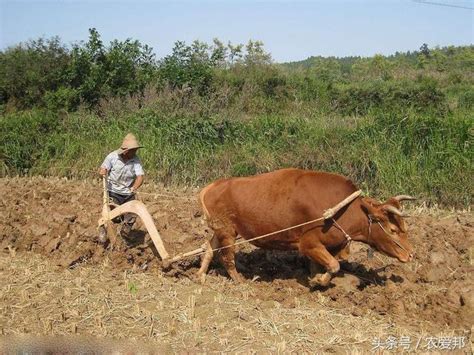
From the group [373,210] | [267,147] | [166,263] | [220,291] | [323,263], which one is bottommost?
[220,291]

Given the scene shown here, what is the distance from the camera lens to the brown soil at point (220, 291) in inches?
233

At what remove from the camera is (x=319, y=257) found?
6949 millimetres

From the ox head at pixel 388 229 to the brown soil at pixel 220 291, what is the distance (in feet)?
1.46

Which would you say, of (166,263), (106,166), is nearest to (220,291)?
(166,263)

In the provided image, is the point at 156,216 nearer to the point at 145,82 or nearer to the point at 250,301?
the point at 250,301

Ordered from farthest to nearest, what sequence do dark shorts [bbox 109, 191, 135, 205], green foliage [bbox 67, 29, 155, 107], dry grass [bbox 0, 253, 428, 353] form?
green foliage [bbox 67, 29, 155, 107], dark shorts [bbox 109, 191, 135, 205], dry grass [bbox 0, 253, 428, 353]

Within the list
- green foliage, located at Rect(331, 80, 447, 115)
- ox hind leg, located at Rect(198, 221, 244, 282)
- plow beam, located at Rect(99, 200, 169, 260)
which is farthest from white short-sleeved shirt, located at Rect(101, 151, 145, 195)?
green foliage, located at Rect(331, 80, 447, 115)

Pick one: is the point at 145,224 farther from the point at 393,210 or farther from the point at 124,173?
the point at 393,210

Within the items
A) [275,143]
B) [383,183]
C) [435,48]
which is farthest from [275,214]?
[435,48]

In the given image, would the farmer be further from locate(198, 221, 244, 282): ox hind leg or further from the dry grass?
locate(198, 221, 244, 282): ox hind leg

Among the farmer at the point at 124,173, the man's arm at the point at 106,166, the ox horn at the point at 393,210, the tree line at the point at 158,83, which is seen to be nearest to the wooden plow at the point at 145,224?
the man's arm at the point at 106,166

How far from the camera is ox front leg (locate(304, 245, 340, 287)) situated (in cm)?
684

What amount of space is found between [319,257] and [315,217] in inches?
18.1

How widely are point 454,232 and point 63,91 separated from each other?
16464 mm
